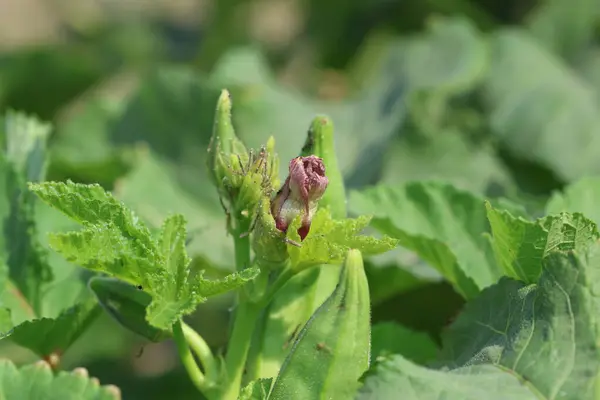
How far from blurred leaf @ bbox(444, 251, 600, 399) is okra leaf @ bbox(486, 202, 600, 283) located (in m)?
0.04

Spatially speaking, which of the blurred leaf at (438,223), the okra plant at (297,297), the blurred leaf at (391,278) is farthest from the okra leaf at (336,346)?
the blurred leaf at (391,278)

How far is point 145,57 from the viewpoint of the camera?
8.16ft

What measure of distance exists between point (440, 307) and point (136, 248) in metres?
0.80

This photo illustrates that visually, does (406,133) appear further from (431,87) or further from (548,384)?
(548,384)

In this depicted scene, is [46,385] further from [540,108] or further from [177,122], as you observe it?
[540,108]

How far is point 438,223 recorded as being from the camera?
107 centimetres

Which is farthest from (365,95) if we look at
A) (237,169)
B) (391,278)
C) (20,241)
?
(237,169)

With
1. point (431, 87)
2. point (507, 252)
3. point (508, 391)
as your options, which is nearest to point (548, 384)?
point (508, 391)

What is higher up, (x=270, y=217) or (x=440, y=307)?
(x=270, y=217)

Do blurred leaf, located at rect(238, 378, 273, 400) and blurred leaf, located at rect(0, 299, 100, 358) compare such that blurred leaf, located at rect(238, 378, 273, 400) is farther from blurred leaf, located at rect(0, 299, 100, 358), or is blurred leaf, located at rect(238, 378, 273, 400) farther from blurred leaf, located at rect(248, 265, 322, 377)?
blurred leaf, located at rect(0, 299, 100, 358)

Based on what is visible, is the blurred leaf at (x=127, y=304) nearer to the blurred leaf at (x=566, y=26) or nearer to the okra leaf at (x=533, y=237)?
the okra leaf at (x=533, y=237)

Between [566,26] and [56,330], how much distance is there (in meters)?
1.47

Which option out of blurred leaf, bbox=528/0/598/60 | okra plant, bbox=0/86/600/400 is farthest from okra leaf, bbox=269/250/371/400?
blurred leaf, bbox=528/0/598/60

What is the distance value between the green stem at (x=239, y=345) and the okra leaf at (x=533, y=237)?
0.23 m
